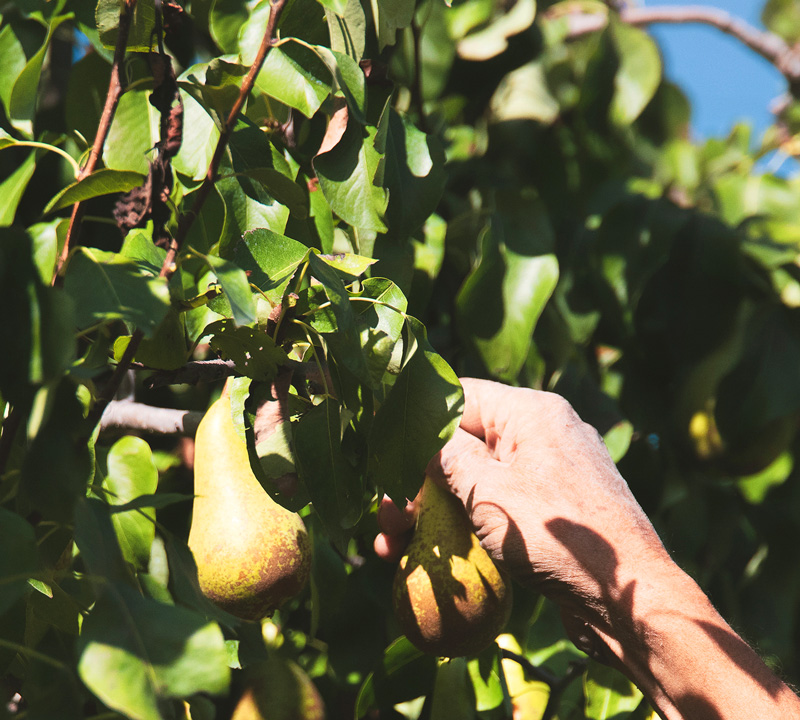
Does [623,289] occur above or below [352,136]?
below

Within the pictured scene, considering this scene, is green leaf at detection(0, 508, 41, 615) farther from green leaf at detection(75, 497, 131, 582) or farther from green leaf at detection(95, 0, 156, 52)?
green leaf at detection(95, 0, 156, 52)

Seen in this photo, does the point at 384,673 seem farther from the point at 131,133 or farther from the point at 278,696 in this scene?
the point at 131,133

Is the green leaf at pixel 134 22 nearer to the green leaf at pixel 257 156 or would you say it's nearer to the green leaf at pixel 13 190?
the green leaf at pixel 257 156

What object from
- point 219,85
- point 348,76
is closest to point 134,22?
point 219,85

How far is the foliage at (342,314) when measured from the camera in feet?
1.77

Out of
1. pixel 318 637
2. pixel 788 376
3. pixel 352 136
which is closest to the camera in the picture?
pixel 352 136

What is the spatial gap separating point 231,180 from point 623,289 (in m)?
0.88

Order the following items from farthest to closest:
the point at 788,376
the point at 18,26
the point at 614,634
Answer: the point at 788,376, the point at 18,26, the point at 614,634

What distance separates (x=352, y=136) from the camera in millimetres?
780

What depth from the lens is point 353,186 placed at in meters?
0.77

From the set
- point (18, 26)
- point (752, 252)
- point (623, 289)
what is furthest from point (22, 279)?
point (752, 252)

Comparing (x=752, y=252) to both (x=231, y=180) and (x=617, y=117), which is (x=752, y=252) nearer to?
(x=617, y=117)

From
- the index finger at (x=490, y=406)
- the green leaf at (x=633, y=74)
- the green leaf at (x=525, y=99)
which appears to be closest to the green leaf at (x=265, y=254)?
the index finger at (x=490, y=406)

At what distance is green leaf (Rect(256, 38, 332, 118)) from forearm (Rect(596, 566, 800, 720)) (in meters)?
0.59
